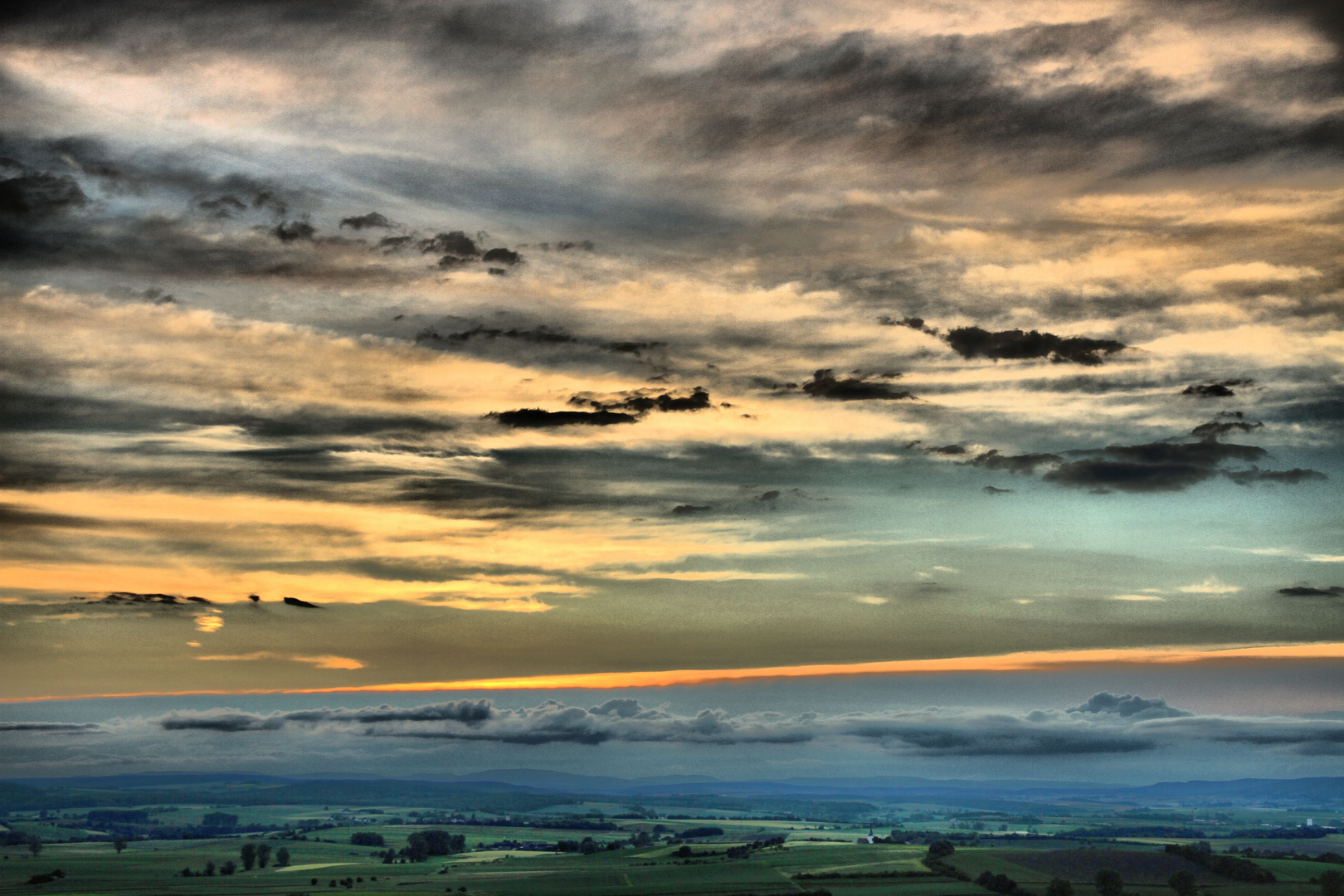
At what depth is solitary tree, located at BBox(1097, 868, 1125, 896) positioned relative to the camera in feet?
605

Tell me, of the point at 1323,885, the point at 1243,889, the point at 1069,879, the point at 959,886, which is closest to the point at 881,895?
the point at 959,886

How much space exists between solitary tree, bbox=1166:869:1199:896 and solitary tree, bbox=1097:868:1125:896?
8.41 m

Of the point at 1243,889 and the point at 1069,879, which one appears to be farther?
the point at 1069,879

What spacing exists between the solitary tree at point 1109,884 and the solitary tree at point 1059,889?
489cm

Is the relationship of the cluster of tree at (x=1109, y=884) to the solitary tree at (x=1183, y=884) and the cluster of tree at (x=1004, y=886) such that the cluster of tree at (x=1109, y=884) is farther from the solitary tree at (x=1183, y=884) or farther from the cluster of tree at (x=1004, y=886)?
the cluster of tree at (x=1004, y=886)

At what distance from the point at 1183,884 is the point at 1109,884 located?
12673mm

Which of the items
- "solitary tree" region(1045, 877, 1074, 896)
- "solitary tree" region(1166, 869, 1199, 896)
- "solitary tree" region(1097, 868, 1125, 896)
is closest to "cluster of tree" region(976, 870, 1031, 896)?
"solitary tree" region(1045, 877, 1074, 896)

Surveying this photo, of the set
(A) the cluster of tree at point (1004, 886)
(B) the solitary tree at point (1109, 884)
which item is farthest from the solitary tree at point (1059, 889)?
(B) the solitary tree at point (1109, 884)

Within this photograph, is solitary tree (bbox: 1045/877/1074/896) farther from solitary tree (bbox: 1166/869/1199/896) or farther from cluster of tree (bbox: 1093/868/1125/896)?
solitary tree (bbox: 1166/869/1199/896)

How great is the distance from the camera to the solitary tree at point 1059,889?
181m

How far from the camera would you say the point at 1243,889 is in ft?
607

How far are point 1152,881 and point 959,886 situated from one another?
34.4 meters

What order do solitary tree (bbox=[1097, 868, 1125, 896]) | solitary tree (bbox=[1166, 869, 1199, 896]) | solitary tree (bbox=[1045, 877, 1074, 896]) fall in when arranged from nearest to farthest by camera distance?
solitary tree (bbox=[1045, 877, 1074, 896]), solitary tree (bbox=[1166, 869, 1199, 896]), solitary tree (bbox=[1097, 868, 1125, 896])

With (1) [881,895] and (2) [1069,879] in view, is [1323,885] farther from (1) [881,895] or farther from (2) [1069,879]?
(1) [881,895]
